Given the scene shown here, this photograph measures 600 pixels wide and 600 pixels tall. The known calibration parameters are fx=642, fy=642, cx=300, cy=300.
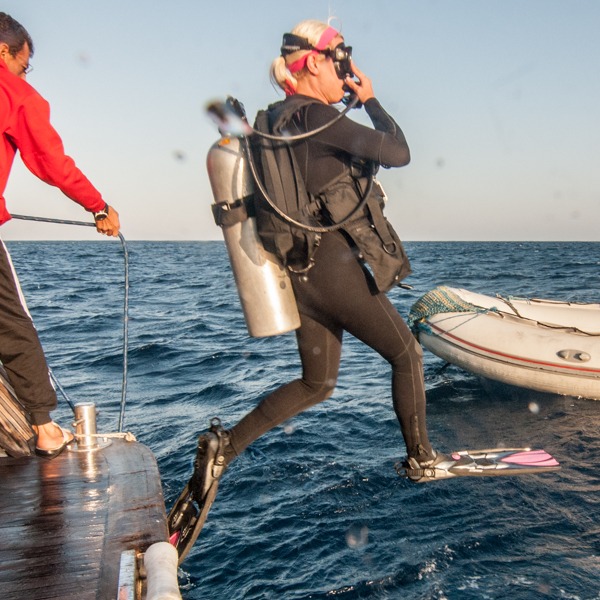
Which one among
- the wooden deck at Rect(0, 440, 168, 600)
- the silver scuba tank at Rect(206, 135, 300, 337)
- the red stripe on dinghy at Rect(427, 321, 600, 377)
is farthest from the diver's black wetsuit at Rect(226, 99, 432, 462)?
the red stripe on dinghy at Rect(427, 321, 600, 377)

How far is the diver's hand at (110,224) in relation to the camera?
3.83 meters

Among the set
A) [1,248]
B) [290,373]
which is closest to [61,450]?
[1,248]

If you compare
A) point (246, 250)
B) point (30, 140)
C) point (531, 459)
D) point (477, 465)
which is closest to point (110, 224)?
point (30, 140)

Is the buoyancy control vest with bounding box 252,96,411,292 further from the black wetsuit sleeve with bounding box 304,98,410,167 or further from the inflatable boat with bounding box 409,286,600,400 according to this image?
the inflatable boat with bounding box 409,286,600,400

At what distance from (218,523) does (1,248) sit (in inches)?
124

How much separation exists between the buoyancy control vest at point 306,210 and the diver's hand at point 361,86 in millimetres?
325

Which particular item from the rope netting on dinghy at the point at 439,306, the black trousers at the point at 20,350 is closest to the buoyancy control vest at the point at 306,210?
the black trousers at the point at 20,350

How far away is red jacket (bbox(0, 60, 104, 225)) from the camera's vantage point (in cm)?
334

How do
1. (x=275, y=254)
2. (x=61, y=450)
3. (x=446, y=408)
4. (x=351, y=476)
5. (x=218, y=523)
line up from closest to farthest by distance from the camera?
(x=275, y=254)
(x=61, y=450)
(x=218, y=523)
(x=351, y=476)
(x=446, y=408)

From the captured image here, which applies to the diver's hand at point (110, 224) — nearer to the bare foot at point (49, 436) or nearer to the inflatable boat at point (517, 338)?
the bare foot at point (49, 436)

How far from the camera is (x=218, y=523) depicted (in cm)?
557

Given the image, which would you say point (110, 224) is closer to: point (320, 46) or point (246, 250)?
point (246, 250)

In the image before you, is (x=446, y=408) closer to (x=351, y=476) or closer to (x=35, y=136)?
(x=351, y=476)

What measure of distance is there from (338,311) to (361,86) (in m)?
1.18
